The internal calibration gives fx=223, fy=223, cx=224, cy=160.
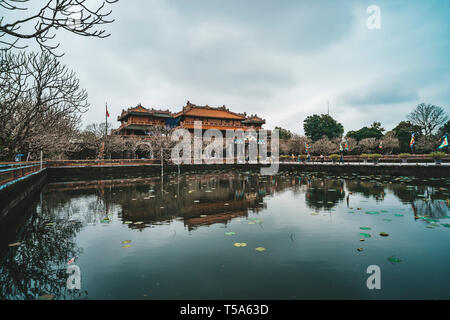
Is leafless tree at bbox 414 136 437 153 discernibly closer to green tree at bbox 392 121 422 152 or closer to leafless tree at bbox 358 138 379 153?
green tree at bbox 392 121 422 152

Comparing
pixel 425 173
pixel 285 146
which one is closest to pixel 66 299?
pixel 425 173

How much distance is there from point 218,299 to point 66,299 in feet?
5.07

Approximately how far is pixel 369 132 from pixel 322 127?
15.2 m

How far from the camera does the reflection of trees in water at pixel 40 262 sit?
2.42 m

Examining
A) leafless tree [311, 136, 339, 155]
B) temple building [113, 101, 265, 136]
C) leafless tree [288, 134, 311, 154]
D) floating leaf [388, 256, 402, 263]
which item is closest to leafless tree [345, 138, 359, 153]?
leafless tree [311, 136, 339, 155]

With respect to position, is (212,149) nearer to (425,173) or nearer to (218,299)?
(425,173)

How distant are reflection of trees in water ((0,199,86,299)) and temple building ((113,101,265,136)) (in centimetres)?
3044

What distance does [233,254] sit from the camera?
3268mm

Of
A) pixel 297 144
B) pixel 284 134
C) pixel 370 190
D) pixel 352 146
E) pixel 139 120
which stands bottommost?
pixel 370 190

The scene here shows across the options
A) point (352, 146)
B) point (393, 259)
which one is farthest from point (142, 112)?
point (352, 146)

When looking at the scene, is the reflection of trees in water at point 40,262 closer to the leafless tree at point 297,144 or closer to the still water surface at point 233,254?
the still water surface at point 233,254

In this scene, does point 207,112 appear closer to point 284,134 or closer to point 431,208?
point 284,134

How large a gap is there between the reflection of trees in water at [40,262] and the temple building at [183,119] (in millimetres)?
30440

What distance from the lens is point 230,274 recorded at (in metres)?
2.67
